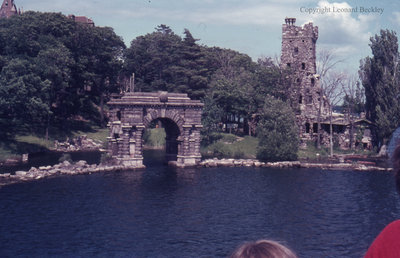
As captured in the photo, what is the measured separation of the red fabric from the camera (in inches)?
139

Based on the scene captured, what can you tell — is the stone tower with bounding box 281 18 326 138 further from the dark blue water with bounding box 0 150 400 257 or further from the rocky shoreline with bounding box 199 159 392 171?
the dark blue water with bounding box 0 150 400 257

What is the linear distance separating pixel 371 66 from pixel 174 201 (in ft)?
154

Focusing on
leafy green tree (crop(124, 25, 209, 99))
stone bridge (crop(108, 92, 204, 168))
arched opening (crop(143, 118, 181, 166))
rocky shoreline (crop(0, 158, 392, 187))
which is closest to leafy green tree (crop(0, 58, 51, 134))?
stone bridge (crop(108, 92, 204, 168))

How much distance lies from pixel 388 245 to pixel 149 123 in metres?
43.6

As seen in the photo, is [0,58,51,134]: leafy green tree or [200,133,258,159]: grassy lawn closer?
[0,58,51,134]: leafy green tree

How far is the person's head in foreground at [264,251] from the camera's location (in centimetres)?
322

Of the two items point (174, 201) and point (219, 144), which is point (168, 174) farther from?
point (219, 144)

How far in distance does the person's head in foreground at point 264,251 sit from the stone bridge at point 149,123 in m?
→ 42.7

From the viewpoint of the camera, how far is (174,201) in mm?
31453

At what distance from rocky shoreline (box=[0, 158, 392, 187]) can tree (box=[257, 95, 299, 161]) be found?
73.2 inches

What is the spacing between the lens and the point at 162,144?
224 ft

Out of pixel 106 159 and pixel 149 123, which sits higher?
pixel 149 123

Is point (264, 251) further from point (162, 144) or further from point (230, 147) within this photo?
point (162, 144)

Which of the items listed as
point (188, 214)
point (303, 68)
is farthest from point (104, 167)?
point (303, 68)
